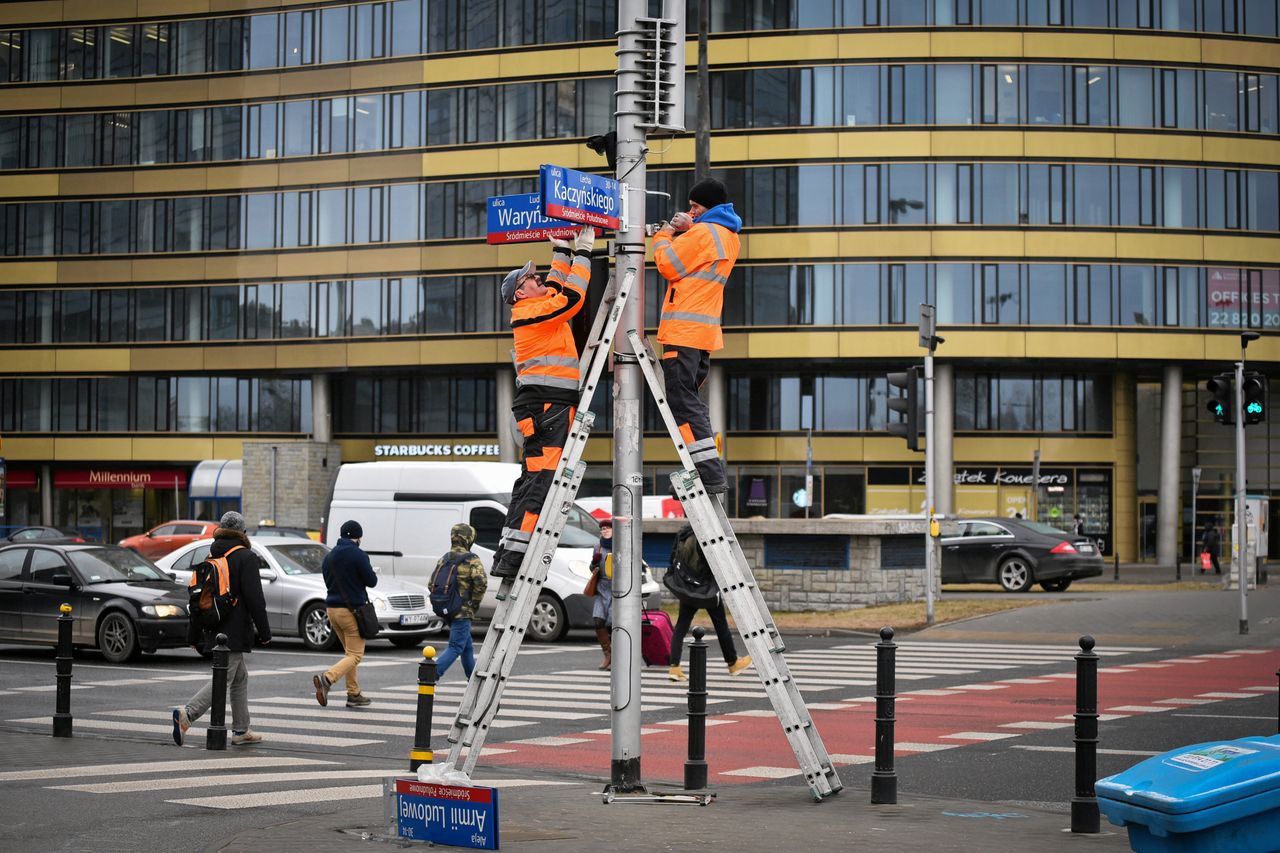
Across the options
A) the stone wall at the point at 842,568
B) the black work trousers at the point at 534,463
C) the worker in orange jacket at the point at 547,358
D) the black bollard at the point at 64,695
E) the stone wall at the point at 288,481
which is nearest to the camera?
the black work trousers at the point at 534,463

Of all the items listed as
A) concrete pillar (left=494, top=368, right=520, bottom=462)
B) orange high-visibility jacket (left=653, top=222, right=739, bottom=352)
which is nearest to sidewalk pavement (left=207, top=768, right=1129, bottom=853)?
orange high-visibility jacket (left=653, top=222, right=739, bottom=352)

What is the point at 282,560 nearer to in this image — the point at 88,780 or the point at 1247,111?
the point at 88,780

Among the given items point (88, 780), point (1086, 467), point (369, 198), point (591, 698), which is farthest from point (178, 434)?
point (88, 780)

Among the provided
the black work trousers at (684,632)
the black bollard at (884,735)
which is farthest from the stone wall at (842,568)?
the black bollard at (884,735)

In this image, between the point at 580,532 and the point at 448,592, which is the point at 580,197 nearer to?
the point at 448,592

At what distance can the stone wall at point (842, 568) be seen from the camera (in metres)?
28.5

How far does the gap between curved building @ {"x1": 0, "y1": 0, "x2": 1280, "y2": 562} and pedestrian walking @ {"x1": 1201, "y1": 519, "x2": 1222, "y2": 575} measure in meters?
1.43

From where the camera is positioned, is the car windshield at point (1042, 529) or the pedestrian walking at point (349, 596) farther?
the car windshield at point (1042, 529)

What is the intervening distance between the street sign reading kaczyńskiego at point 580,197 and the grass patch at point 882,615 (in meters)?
16.9

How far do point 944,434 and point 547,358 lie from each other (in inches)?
1907

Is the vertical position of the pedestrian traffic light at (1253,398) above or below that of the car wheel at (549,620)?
above

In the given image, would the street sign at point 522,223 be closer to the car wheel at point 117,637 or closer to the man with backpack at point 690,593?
the man with backpack at point 690,593

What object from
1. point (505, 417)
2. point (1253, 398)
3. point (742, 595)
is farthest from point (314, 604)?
point (505, 417)

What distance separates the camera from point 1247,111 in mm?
55562
